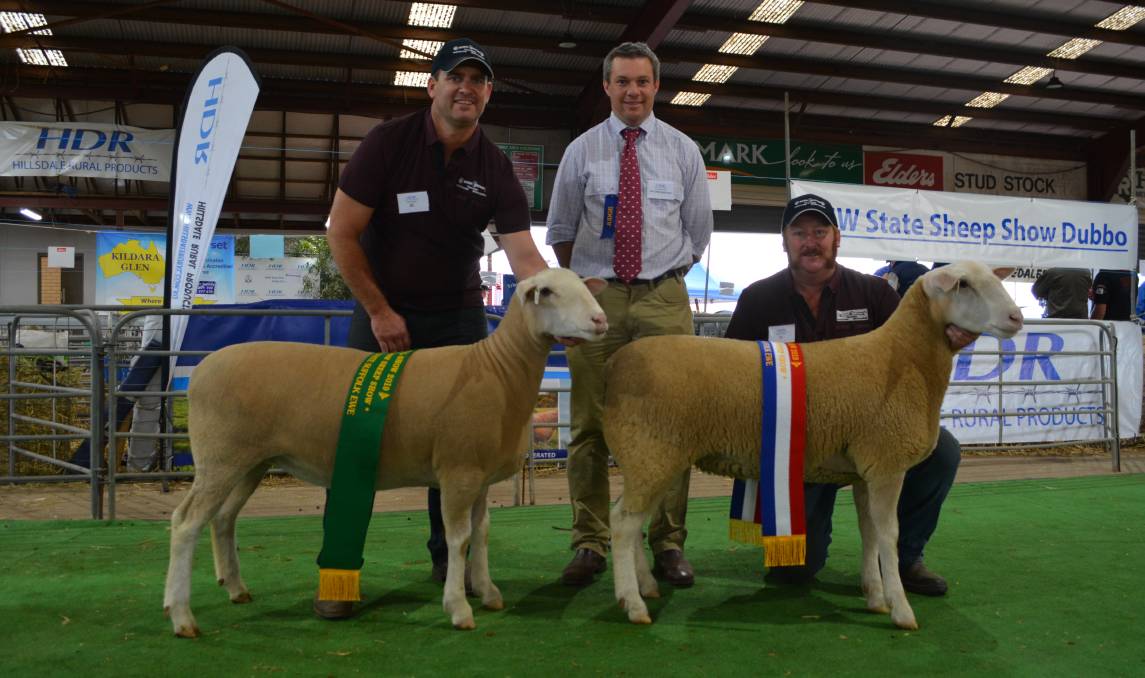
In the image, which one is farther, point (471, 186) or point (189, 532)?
point (471, 186)

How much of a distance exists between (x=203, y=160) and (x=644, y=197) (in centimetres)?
470

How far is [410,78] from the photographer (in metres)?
15.3

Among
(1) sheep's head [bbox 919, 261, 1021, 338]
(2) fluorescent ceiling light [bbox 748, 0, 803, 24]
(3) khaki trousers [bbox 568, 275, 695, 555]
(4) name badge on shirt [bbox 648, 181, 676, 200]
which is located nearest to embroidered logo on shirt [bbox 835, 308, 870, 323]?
(1) sheep's head [bbox 919, 261, 1021, 338]

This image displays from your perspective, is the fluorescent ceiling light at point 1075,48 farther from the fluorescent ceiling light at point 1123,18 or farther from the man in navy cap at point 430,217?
the man in navy cap at point 430,217

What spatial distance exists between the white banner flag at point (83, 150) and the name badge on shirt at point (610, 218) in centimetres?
1123

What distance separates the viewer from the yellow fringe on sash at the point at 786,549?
315cm

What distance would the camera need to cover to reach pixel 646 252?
365 centimetres

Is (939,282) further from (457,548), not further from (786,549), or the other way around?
(457,548)

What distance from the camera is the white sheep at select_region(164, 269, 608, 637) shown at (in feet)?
9.67

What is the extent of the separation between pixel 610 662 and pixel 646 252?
1.75m

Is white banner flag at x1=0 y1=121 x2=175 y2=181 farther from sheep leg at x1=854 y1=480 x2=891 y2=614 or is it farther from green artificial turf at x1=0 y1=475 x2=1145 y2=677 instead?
sheep leg at x1=854 y1=480 x2=891 y2=614

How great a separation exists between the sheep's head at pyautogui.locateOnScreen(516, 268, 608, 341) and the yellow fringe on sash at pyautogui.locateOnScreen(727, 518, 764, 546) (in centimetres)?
112

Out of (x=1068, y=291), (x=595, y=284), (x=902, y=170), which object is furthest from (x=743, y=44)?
(x=595, y=284)

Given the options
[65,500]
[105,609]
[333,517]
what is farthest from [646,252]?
[65,500]
